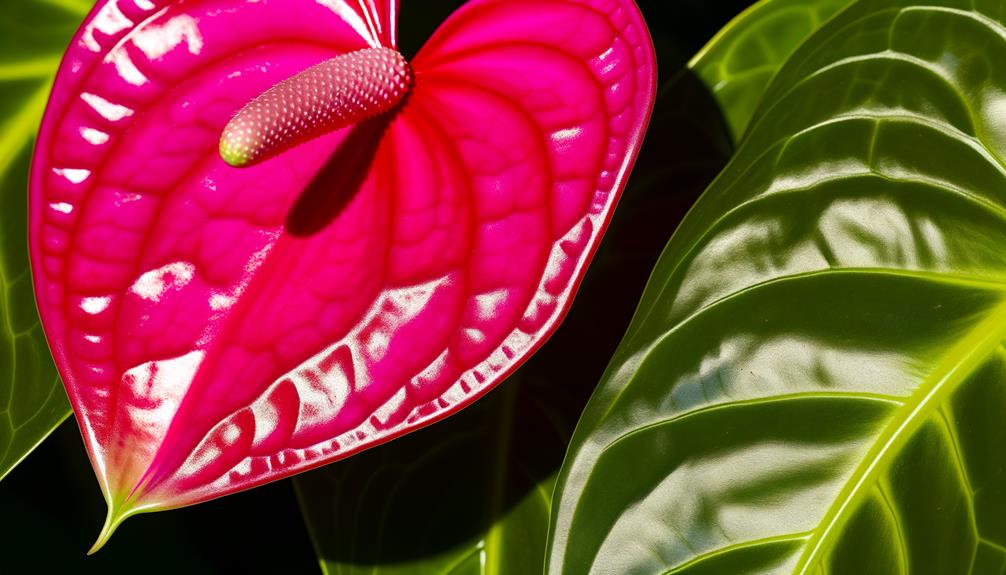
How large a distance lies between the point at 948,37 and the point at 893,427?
22cm

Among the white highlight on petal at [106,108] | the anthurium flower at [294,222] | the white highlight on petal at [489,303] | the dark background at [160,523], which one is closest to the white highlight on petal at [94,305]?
the anthurium flower at [294,222]

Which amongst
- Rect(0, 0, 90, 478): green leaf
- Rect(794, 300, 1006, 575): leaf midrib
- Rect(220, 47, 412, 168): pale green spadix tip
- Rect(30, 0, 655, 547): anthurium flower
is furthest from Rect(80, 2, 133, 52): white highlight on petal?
Rect(794, 300, 1006, 575): leaf midrib

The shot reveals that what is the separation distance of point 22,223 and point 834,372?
58cm

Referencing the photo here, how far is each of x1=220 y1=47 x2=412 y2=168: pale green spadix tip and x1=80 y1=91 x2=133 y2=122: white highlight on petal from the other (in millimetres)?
94

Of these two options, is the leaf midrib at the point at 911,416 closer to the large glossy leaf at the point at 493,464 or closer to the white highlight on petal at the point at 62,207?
the large glossy leaf at the point at 493,464

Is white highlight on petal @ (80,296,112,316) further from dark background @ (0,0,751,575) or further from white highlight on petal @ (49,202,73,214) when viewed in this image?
dark background @ (0,0,751,575)

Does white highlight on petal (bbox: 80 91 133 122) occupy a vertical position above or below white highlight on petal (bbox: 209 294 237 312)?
above

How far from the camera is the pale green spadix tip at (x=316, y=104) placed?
1.59ft

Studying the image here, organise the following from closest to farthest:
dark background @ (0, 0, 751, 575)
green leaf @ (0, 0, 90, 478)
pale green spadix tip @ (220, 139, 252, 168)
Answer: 1. pale green spadix tip @ (220, 139, 252, 168)
2. green leaf @ (0, 0, 90, 478)
3. dark background @ (0, 0, 751, 575)

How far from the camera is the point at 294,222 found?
0.57 m

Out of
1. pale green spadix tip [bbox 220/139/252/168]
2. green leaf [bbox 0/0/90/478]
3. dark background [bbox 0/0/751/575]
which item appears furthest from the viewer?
dark background [bbox 0/0/751/575]

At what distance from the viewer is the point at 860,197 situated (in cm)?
51

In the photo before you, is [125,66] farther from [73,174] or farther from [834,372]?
[834,372]

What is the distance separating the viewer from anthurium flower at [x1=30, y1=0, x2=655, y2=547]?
49cm
